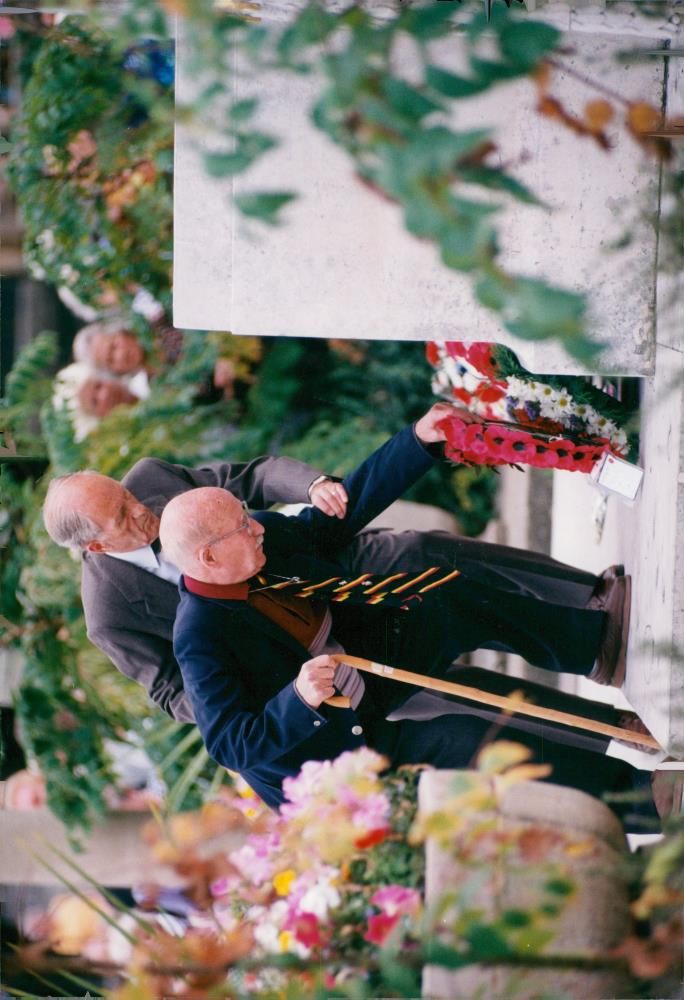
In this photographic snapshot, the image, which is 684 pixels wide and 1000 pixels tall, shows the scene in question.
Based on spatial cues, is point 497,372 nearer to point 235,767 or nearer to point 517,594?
point 517,594

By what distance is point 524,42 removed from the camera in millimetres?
1140

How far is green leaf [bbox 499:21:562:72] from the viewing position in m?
1.14

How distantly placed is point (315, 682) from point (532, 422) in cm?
92

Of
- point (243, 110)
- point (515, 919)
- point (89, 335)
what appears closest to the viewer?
point (243, 110)

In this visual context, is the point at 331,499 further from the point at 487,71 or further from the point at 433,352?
the point at 487,71

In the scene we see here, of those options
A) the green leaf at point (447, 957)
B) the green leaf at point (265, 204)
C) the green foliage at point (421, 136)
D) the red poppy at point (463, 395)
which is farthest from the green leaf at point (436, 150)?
the red poppy at point (463, 395)

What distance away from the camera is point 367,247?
2305mm

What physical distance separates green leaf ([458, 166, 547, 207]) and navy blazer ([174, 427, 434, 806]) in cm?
125

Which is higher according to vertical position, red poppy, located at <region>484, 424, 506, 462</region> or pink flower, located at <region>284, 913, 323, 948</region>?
red poppy, located at <region>484, 424, 506, 462</region>

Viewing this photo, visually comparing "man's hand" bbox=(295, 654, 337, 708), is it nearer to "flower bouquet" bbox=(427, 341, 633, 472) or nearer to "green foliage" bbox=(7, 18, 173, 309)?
"flower bouquet" bbox=(427, 341, 633, 472)

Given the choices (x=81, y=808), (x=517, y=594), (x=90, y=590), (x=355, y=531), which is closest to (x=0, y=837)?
(x=81, y=808)

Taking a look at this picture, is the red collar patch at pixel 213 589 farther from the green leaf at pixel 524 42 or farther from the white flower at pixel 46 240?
the white flower at pixel 46 240

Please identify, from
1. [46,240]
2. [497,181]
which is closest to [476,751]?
[497,181]

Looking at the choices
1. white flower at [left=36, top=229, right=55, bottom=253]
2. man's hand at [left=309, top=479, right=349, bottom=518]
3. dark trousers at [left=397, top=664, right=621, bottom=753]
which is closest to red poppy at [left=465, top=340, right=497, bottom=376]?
man's hand at [left=309, top=479, right=349, bottom=518]
